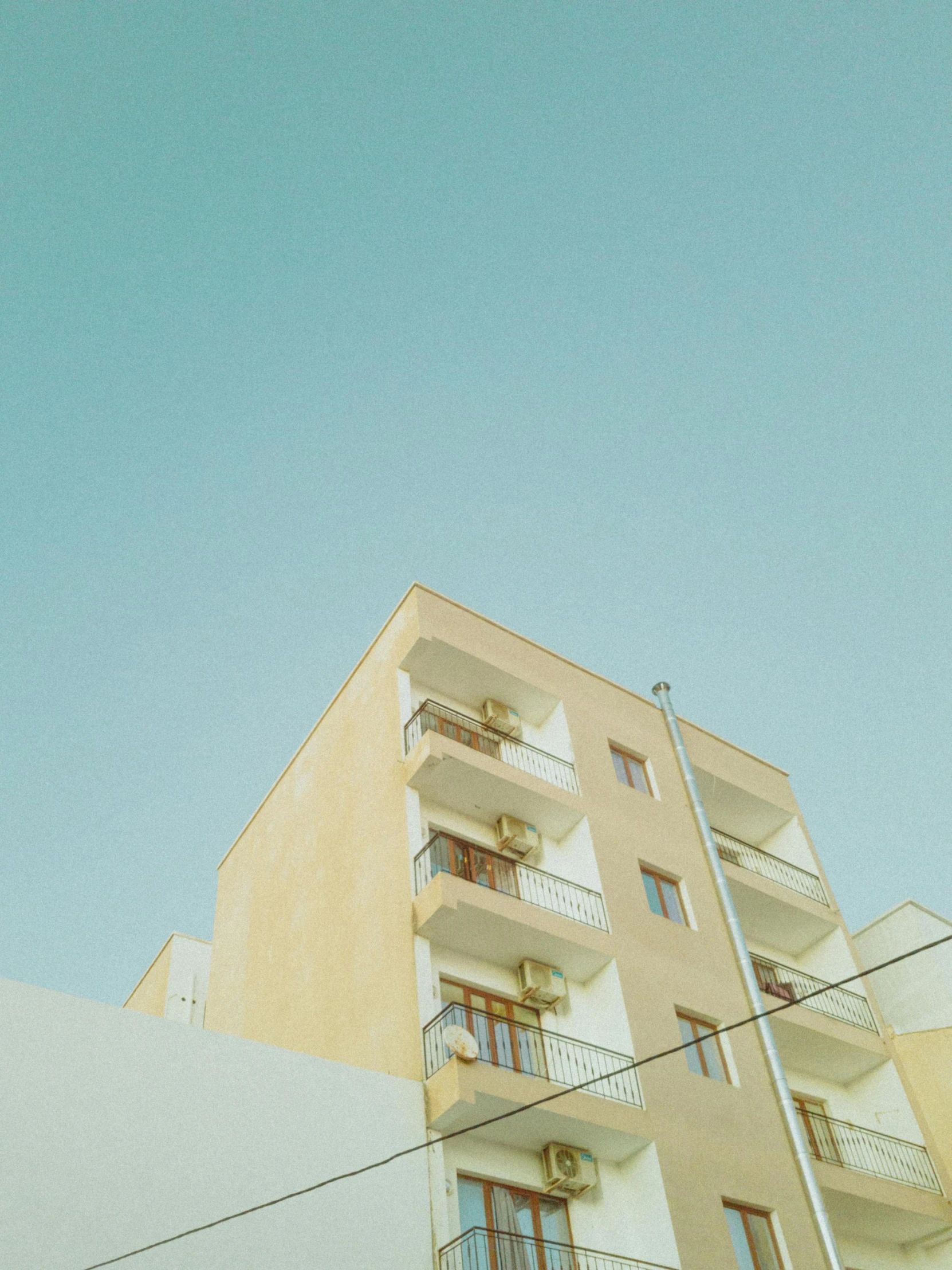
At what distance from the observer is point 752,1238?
54.1ft

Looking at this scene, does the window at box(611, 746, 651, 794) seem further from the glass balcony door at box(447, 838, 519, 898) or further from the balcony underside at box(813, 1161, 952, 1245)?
the balcony underside at box(813, 1161, 952, 1245)

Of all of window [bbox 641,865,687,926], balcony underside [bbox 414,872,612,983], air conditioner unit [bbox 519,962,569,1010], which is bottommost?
air conditioner unit [bbox 519,962,569,1010]

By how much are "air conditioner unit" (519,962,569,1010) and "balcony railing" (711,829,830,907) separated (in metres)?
6.93

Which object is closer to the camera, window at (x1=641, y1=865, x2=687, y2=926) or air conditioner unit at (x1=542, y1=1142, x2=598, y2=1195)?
air conditioner unit at (x1=542, y1=1142, x2=598, y2=1195)

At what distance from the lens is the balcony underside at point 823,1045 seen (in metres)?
20.2

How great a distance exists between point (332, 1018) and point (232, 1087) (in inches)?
182

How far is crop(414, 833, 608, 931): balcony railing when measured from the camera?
60.6 ft

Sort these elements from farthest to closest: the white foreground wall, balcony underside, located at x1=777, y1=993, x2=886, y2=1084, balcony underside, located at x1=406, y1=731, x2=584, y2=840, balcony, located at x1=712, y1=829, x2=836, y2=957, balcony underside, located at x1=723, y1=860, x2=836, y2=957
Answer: balcony, located at x1=712, y1=829, x2=836, y2=957 → balcony underside, located at x1=723, y1=860, x2=836, y2=957 → balcony underside, located at x1=777, y1=993, x2=886, y2=1084 → balcony underside, located at x1=406, y1=731, x2=584, y2=840 → the white foreground wall

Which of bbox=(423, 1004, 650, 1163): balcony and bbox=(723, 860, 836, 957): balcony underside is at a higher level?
bbox=(723, 860, 836, 957): balcony underside

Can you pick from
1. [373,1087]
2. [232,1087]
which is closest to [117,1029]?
[232,1087]

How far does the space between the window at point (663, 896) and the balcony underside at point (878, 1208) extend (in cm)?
464

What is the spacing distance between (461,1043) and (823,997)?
1041 centimetres

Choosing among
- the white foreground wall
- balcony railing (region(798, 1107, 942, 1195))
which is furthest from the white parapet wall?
the white foreground wall

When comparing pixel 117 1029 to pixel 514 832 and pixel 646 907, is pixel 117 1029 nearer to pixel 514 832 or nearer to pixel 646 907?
pixel 514 832
